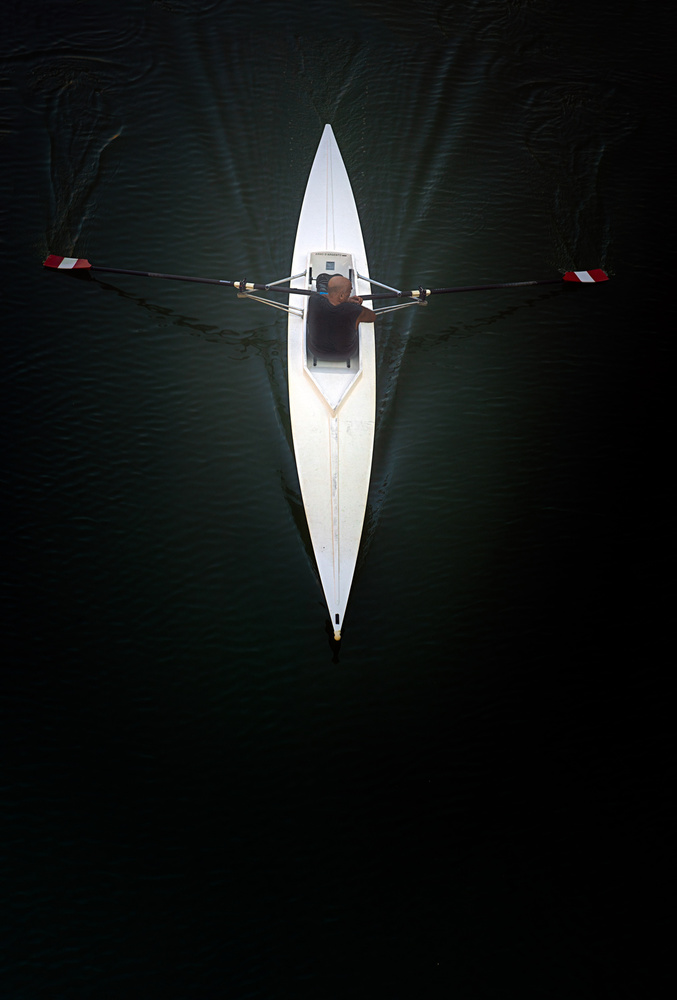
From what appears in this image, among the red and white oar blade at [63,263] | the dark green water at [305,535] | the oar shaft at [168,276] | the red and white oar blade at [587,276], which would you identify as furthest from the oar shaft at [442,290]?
the red and white oar blade at [63,263]

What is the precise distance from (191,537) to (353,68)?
8060 mm

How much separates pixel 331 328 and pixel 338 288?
534 millimetres

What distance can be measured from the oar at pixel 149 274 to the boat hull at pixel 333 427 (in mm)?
329

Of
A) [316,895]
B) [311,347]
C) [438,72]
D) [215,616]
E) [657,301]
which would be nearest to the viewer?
[316,895]

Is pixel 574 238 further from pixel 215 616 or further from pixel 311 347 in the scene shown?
pixel 215 616

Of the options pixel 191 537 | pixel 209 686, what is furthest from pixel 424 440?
pixel 209 686

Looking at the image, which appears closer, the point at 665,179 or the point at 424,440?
the point at 424,440

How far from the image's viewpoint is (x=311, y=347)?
8086mm

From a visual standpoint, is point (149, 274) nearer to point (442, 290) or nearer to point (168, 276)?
point (168, 276)

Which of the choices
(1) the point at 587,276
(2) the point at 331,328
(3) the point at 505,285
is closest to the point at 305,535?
(2) the point at 331,328

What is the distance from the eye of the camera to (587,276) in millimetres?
9547

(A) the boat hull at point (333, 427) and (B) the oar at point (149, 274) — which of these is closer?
(A) the boat hull at point (333, 427)

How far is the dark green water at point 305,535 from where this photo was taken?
19.4 feet

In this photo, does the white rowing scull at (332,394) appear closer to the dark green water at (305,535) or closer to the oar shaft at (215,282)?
the oar shaft at (215,282)
